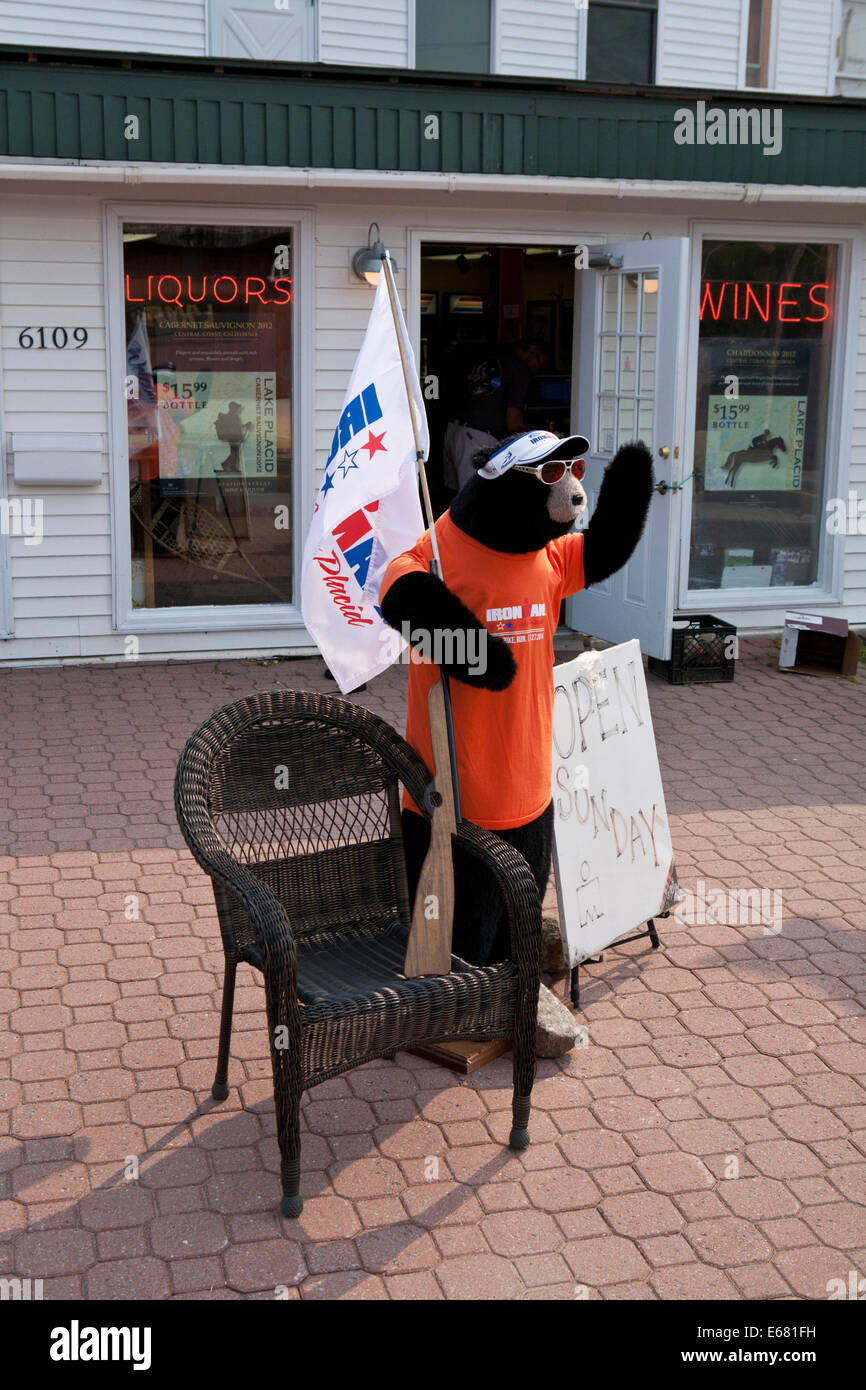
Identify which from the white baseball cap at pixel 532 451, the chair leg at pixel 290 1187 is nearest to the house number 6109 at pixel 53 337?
the white baseball cap at pixel 532 451

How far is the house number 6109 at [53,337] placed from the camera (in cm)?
852

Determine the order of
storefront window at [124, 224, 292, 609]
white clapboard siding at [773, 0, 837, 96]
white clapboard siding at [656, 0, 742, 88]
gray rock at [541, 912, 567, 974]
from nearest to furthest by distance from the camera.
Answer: gray rock at [541, 912, 567, 974], storefront window at [124, 224, 292, 609], white clapboard siding at [656, 0, 742, 88], white clapboard siding at [773, 0, 837, 96]

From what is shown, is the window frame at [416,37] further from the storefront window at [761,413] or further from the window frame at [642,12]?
the storefront window at [761,413]

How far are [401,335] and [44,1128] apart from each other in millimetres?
2544

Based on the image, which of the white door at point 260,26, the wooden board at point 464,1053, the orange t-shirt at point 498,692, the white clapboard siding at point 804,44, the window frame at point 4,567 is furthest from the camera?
the white clapboard siding at point 804,44

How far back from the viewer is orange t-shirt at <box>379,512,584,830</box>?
13.5ft

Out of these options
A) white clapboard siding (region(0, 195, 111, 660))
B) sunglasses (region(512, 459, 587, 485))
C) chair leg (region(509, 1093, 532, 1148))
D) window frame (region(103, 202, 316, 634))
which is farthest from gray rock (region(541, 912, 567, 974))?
white clapboard siding (region(0, 195, 111, 660))

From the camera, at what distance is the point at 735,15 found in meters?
12.8

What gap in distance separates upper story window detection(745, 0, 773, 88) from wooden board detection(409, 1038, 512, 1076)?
37.0 ft

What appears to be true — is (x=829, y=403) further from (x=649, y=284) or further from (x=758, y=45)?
(x=758, y=45)

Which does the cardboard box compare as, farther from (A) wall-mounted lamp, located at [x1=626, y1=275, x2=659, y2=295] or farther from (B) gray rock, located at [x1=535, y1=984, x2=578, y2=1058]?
(B) gray rock, located at [x1=535, y1=984, x2=578, y2=1058]

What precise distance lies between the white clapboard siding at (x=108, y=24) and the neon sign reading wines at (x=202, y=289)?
11.8ft

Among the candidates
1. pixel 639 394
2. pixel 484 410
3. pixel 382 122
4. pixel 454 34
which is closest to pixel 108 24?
pixel 454 34

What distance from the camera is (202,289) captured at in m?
9.01
